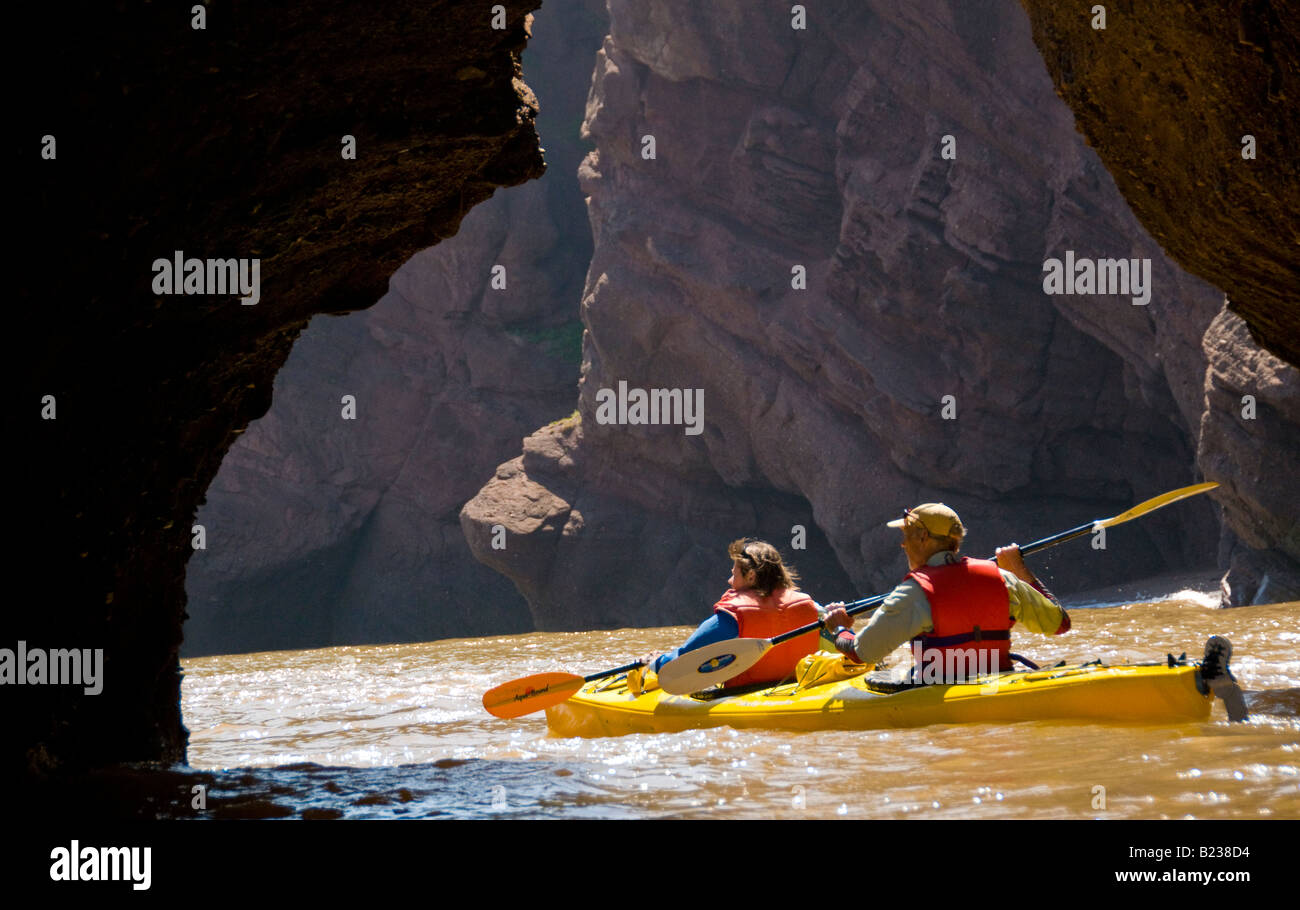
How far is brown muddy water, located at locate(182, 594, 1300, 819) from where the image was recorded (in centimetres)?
364

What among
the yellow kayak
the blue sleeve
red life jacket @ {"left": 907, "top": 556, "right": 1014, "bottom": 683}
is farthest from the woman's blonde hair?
red life jacket @ {"left": 907, "top": 556, "right": 1014, "bottom": 683}

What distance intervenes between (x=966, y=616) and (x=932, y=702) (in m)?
0.43

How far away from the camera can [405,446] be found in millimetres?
26375

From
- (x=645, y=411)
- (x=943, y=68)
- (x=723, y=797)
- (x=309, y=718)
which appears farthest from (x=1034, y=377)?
(x=723, y=797)

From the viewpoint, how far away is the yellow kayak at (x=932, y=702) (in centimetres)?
502

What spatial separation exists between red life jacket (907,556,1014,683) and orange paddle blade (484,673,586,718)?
2.53 metres

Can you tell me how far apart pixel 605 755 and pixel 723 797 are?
1.60 metres

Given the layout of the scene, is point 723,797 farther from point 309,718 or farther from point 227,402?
point 309,718

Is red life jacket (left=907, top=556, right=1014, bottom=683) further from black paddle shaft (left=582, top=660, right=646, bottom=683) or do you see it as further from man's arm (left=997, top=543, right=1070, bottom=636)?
black paddle shaft (left=582, top=660, right=646, bottom=683)

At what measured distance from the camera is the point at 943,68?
17.7 meters

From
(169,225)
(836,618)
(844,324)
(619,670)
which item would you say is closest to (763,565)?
(836,618)

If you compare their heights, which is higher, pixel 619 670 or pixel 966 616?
pixel 966 616

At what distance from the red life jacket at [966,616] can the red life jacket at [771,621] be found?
117cm

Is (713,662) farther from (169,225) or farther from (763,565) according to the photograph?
(169,225)
